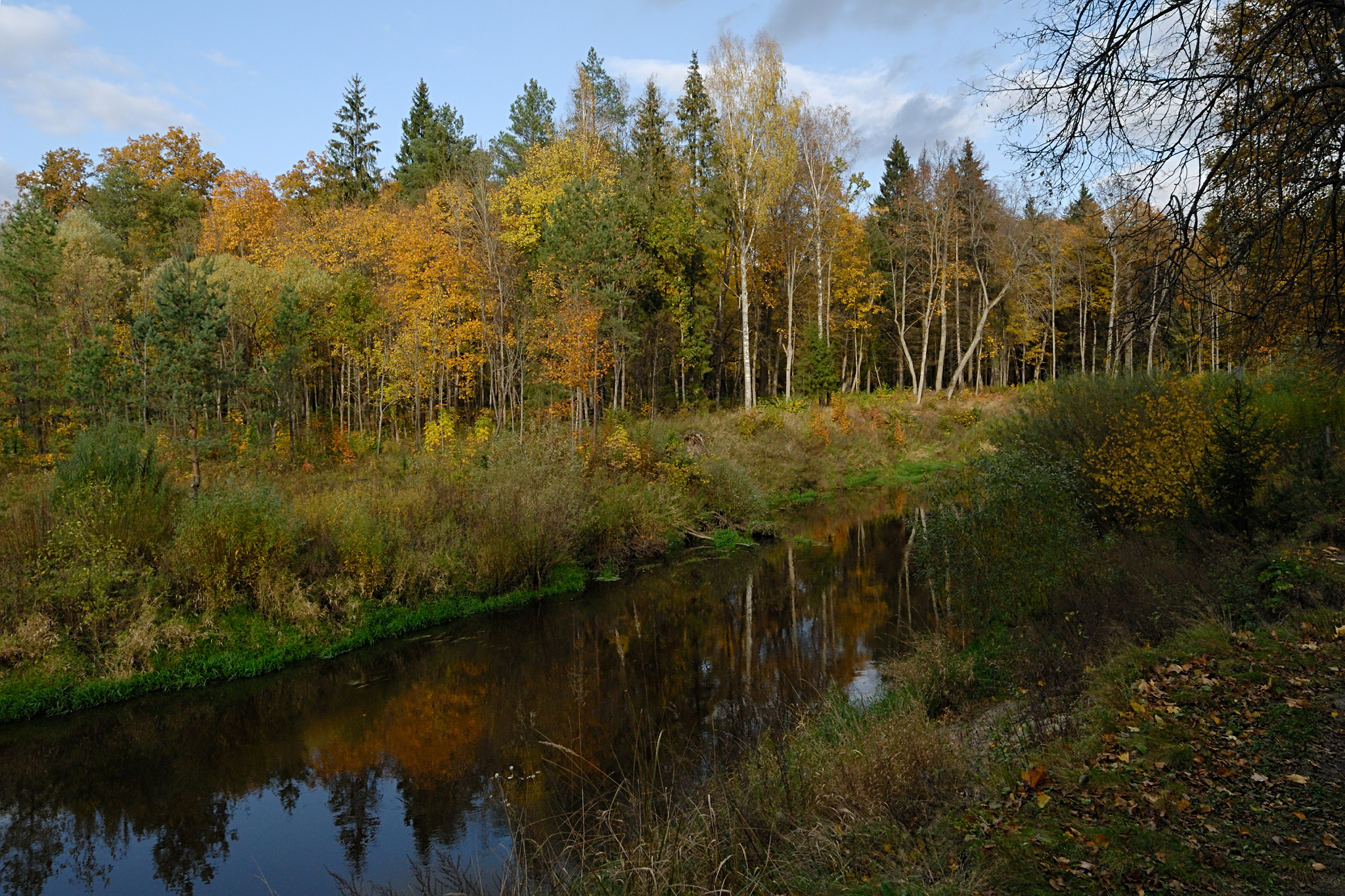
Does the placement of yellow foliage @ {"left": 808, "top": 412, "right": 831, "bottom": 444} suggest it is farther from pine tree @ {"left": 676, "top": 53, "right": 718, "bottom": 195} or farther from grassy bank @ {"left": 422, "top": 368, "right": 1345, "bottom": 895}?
grassy bank @ {"left": 422, "top": 368, "right": 1345, "bottom": 895}

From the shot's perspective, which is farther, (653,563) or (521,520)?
(653,563)

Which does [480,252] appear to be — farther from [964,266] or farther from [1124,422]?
[964,266]

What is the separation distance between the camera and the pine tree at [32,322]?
22.8m

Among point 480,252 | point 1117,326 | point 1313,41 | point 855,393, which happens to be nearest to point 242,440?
point 480,252

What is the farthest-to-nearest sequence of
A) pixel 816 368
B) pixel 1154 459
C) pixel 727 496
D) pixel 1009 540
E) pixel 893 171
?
pixel 893 171 → pixel 816 368 → pixel 727 496 → pixel 1154 459 → pixel 1009 540

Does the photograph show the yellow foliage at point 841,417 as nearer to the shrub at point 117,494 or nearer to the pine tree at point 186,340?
the pine tree at point 186,340

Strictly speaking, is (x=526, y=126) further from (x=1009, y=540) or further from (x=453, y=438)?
(x=1009, y=540)

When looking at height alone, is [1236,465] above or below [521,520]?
above

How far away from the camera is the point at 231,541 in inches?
504

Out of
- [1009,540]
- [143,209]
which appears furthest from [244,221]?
[1009,540]

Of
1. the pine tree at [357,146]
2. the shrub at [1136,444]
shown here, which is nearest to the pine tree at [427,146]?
the pine tree at [357,146]

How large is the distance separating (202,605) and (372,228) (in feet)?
76.4

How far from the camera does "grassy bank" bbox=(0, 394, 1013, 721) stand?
11312mm

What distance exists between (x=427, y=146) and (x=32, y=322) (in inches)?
895
